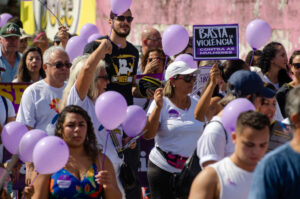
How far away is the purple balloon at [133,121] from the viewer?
6.24m

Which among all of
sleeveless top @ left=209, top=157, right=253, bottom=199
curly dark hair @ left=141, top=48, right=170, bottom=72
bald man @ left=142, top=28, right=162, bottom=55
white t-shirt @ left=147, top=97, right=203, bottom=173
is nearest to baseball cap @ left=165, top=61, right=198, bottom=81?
white t-shirt @ left=147, top=97, right=203, bottom=173

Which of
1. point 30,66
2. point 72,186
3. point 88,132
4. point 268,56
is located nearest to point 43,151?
point 72,186

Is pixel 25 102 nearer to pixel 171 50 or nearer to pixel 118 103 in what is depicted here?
pixel 118 103

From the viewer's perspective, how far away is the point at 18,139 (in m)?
5.78

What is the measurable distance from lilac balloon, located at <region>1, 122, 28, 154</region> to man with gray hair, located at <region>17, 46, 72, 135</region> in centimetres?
55

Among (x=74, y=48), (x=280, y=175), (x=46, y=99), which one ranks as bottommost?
(x=46, y=99)

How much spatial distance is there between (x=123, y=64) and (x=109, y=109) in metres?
1.92

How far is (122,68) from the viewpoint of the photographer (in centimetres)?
751

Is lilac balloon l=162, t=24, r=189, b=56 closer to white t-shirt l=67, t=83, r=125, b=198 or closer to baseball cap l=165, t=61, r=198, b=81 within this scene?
baseball cap l=165, t=61, r=198, b=81

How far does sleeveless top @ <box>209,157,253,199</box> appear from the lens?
4.35 metres

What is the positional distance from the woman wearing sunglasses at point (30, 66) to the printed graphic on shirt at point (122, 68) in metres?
1.36

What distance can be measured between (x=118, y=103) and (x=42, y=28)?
15712 mm

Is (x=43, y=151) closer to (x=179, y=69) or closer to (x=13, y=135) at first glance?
(x=13, y=135)

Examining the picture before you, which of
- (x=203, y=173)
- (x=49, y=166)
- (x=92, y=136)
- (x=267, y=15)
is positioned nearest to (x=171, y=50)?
(x=92, y=136)
